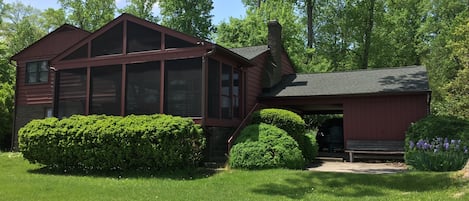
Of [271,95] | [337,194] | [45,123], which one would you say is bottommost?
[337,194]

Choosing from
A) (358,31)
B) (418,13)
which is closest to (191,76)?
(358,31)

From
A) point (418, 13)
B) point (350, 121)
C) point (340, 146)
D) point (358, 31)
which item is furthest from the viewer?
point (418, 13)

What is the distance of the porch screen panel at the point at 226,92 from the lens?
46.0ft

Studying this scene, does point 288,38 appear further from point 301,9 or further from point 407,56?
→ point 407,56

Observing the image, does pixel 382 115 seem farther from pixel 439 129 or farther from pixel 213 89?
pixel 213 89

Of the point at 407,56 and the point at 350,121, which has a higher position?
the point at 407,56

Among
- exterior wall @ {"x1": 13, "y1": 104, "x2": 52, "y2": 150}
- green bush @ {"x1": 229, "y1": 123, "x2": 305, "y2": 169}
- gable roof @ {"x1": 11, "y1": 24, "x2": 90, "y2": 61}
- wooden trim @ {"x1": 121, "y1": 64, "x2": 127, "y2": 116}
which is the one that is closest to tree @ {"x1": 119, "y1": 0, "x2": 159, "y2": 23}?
gable roof @ {"x1": 11, "y1": 24, "x2": 90, "y2": 61}

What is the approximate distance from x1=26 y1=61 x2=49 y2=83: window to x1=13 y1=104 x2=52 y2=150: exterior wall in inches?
50.8

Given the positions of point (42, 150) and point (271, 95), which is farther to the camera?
point (271, 95)

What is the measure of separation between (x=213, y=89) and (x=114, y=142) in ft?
11.7

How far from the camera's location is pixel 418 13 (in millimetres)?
35125

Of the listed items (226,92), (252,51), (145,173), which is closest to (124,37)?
(226,92)

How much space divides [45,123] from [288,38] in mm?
17844

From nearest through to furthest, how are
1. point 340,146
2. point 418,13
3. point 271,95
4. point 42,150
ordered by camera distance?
Answer: point 42,150
point 271,95
point 340,146
point 418,13
